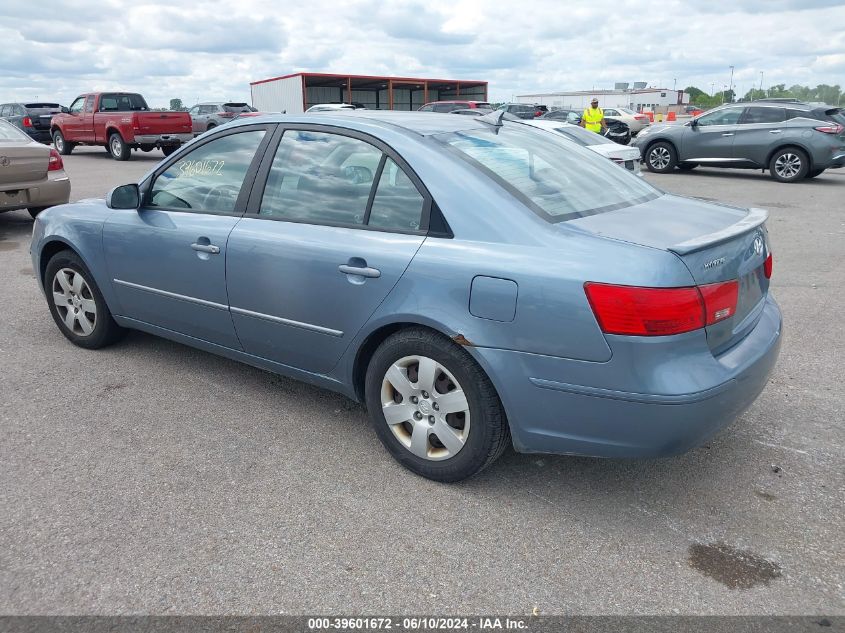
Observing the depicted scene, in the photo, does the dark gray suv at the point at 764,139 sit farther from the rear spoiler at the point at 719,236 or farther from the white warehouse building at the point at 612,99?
the white warehouse building at the point at 612,99

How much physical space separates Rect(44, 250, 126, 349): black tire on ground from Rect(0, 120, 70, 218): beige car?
4853 millimetres

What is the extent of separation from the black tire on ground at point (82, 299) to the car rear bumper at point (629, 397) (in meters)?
2.98

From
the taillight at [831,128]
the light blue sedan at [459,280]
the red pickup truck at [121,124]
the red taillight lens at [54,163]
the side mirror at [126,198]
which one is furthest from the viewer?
the red pickup truck at [121,124]

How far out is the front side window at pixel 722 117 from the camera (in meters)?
15.0

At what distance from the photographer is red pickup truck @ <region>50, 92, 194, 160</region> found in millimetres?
19125

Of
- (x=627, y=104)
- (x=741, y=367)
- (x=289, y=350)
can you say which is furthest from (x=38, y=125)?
(x=627, y=104)

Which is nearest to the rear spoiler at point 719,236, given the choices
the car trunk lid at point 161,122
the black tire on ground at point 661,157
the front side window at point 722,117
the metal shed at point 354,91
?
the front side window at point 722,117

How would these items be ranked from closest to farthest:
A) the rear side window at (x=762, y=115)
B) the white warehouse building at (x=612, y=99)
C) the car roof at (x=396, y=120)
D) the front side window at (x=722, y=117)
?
the car roof at (x=396, y=120) < the rear side window at (x=762, y=115) < the front side window at (x=722, y=117) < the white warehouse building at (x=612, y=99)

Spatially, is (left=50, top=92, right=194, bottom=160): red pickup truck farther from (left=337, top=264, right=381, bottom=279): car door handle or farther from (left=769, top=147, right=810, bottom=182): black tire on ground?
(left=337, top=264, right=381, bottom=279): car door handle

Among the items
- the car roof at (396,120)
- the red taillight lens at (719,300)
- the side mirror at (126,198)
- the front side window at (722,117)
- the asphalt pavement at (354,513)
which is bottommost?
the asphalt pavement at (354,513)

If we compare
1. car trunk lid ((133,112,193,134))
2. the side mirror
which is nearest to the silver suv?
car trunk lid ((133,112,193,134))

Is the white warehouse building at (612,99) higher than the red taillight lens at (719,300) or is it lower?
higher

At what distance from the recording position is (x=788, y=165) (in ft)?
47.2

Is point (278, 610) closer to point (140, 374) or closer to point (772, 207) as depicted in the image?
point (140, 374)
